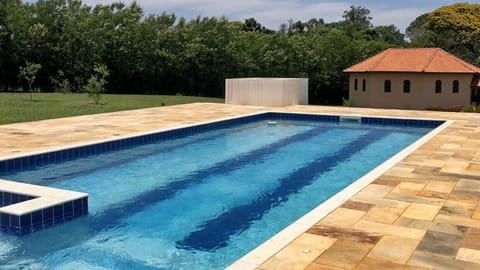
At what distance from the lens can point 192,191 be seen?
271 inches

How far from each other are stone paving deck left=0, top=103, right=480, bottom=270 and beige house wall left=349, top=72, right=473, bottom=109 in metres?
15.0

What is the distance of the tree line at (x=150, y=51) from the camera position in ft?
76.1

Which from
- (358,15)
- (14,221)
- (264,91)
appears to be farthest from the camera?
(358,15)

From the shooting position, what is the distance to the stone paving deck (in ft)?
11.8

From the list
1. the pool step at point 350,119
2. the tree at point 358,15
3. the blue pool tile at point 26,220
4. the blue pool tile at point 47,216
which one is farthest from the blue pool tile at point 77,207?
the tree at point 358,15

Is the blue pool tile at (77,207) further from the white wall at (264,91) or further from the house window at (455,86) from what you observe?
the house window at (455,86)

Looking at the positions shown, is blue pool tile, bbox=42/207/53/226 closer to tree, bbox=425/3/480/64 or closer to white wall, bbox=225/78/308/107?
white wall, bbox=225/78/308/107

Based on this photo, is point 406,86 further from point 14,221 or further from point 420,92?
point 14,221

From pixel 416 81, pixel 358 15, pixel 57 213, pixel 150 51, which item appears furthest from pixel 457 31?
pixel 57 213

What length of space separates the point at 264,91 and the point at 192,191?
1073cm

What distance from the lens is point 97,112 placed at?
14.4 m

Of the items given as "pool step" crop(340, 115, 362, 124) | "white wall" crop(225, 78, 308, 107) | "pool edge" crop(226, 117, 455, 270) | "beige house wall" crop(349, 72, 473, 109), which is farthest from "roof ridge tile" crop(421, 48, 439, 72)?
"pool edge" crop(226, 117, 455, 270)

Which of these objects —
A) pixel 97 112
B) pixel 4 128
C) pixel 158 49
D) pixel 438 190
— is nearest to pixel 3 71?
pixel 158 49

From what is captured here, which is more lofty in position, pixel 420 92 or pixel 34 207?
pixel 420 92
